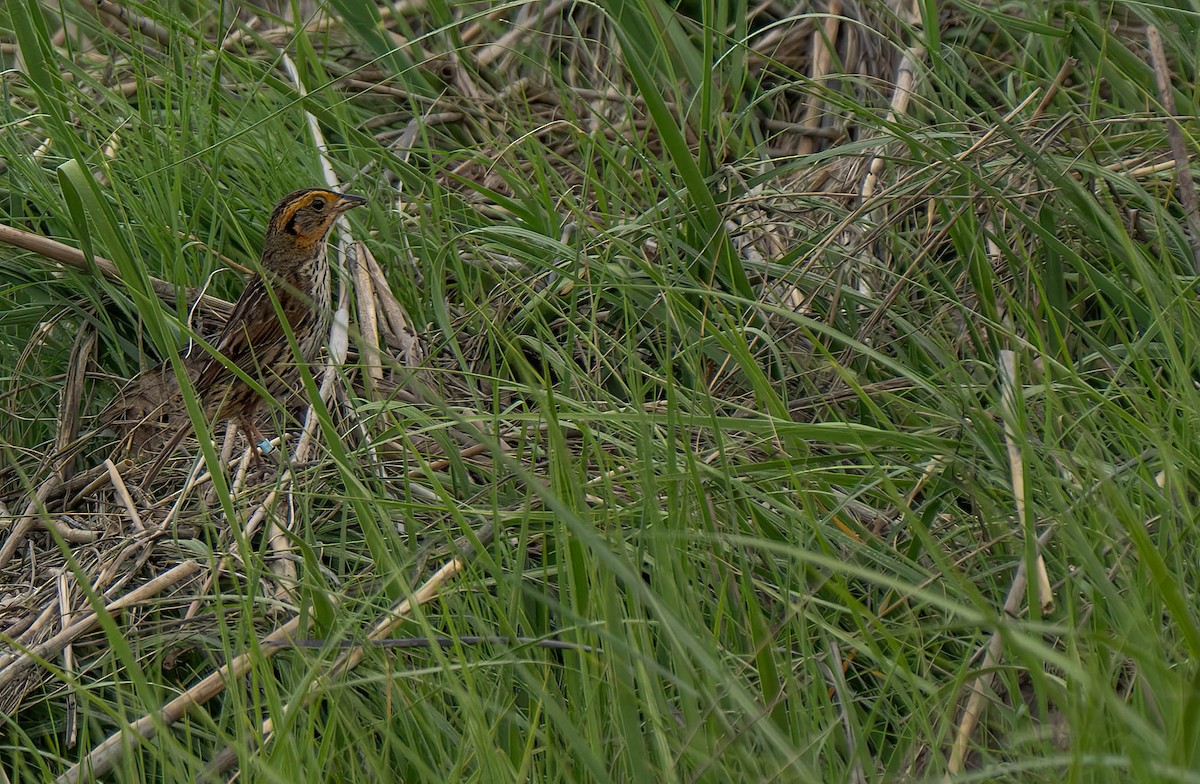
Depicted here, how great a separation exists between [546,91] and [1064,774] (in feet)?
12.9

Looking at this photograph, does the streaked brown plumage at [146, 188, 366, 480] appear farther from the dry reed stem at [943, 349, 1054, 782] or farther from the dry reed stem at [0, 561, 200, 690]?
the dry reed stem at [943, 349, 1054, 782]

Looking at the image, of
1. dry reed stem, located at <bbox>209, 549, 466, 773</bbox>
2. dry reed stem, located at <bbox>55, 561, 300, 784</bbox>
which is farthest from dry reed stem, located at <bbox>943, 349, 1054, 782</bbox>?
dry reed stem, located at <bbox>55, 561, 300, 784</bbox>

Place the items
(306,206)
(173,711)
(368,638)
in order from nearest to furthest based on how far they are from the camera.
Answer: (368,638), (173,711), (306,206)

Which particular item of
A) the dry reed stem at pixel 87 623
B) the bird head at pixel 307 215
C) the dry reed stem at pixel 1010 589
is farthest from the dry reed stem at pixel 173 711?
the bird head at pixel 307 215

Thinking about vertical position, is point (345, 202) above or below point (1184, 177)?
above

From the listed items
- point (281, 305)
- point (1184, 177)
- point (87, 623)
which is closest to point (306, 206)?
point (281, 305)

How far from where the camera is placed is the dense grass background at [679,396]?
2.42m

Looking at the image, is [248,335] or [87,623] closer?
[87,623]

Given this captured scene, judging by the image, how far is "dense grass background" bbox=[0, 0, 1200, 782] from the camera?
2420mm

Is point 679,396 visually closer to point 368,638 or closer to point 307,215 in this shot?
point 368,638

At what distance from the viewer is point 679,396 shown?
3.52 m

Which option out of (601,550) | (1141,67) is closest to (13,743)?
(601,550)

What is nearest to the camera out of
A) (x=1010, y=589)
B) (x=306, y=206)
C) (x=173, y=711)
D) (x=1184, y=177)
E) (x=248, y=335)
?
(x=1010, y=589)

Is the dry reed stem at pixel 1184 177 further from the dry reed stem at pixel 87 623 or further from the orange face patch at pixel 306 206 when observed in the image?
the dry reed stem at pixel 87 623
